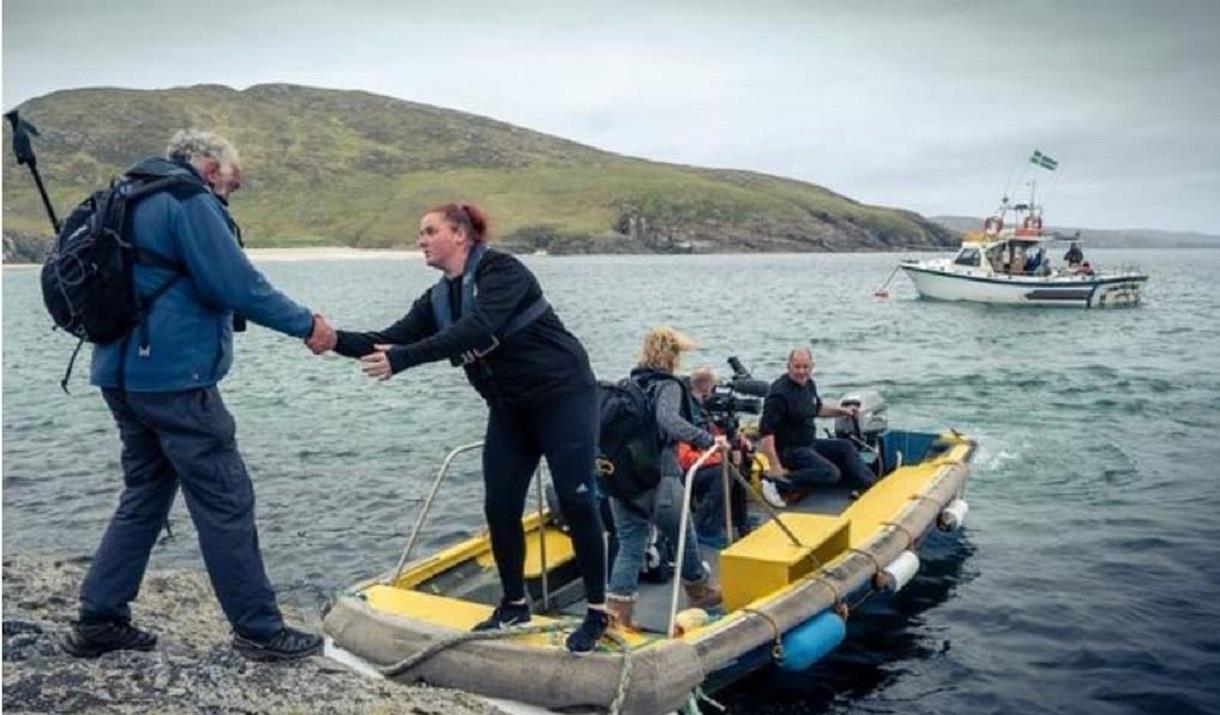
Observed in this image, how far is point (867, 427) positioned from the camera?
1305 centimetres

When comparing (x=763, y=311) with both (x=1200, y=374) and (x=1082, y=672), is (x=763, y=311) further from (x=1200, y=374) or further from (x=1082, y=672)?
(x=1082, y=672)

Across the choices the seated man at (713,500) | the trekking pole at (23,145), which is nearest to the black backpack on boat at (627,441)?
the seated man at (713,500)

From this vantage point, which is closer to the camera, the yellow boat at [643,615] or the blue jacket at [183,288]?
the blue jacket at [183,288]

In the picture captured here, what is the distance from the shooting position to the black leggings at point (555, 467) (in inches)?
239

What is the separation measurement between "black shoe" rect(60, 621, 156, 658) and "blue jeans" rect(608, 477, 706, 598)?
3.42 meters

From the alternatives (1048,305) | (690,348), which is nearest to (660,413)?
(690,348)

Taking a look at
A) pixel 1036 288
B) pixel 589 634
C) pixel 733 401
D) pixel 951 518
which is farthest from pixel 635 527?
pixel 1036 288

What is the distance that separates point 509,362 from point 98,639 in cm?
261

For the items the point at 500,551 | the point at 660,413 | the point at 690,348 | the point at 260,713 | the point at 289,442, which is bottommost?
the point at 289,442

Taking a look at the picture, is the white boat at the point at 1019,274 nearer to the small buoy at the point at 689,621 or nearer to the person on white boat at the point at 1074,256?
the person on white boat at the point at 1074,256

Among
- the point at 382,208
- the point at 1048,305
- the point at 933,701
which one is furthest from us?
the point at 382,208

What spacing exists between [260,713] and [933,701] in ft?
18.3

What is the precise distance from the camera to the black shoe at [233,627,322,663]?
223 inches

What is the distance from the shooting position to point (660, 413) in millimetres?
7848
